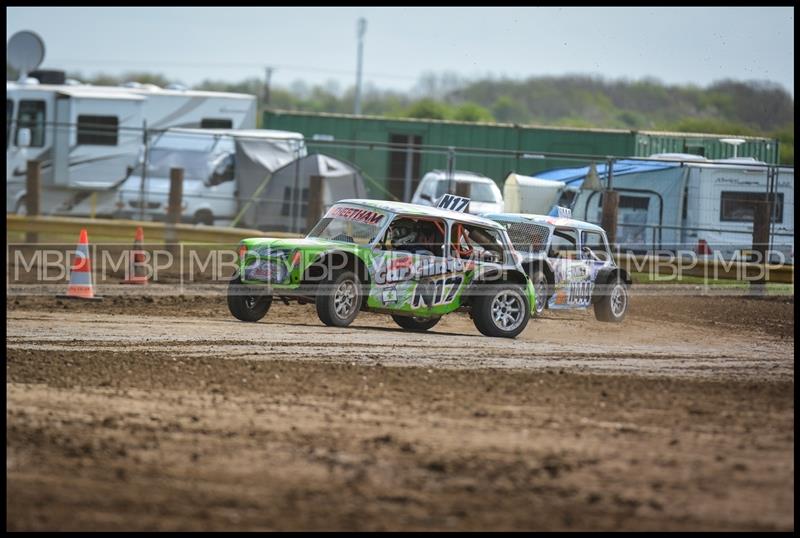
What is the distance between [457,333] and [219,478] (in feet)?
24.7

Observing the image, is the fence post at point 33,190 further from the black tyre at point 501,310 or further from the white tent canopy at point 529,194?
the black tyre at point 501,310

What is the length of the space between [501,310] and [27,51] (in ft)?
67.0

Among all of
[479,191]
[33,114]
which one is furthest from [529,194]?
[33,114]

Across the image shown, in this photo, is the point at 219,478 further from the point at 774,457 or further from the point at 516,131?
the point at 516,131

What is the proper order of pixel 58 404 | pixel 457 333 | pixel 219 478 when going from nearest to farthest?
pixel 219 478 < pixel 58 404 < pixel 457 333

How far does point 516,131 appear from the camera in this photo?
2931 cm

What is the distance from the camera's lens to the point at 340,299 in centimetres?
1246

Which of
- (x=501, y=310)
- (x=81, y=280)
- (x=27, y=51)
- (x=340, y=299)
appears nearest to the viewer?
(x=340, y=299)

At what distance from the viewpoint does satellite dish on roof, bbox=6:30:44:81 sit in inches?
1159

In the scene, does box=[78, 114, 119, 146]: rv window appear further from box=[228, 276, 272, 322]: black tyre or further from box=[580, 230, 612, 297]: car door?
box=[228, 276, 272, 322]: black tyre

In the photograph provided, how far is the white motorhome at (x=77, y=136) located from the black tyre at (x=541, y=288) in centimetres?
1390

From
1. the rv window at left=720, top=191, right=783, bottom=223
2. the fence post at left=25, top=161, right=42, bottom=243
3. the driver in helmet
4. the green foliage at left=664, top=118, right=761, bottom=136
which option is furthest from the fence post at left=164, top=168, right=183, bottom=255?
the green foliage at left=664, top=118, right=761, bottom=136

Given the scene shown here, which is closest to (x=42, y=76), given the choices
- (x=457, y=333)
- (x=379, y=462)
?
(x=457, y=333)

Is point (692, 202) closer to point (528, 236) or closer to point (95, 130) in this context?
point (528, 236)
